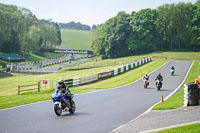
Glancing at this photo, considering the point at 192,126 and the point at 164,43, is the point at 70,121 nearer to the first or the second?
the point at 192,126

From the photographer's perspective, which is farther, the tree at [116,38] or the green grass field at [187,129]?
the tree at [116,38]

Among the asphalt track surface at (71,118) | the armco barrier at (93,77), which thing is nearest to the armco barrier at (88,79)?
the armco barrier at (93,77)

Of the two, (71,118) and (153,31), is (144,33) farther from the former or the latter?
(71,118)

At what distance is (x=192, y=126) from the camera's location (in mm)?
10945

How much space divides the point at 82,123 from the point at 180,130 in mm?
4557

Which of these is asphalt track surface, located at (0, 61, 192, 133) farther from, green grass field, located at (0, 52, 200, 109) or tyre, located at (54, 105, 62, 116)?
green grass field, located at (0, 52, 200, 109)

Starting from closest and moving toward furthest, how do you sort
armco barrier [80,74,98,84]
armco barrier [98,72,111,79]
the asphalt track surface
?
1. the asphalt track surface
2. armco barrier [80,74,98,84]
3. armco barrier [98,72,111,79]

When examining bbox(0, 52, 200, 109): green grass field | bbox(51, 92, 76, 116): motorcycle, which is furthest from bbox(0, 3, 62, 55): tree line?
bbox(51, 92, 76, 116): motorcycle

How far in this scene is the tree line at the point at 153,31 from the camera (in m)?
103

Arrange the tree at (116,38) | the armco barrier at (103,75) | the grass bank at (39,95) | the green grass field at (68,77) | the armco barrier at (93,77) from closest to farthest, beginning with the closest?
the grass bank at (39,95) < the green grass field at (68,77) < the armco barrier at (93,77) < the armco barrier at (103,75) < the tree at (116,38)

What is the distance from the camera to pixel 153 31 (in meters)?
105

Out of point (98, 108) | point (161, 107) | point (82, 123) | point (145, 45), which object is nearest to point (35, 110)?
point (98, 108)

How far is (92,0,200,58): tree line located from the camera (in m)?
103

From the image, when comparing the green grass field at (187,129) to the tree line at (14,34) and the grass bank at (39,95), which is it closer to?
the grass bank at (39,95)
